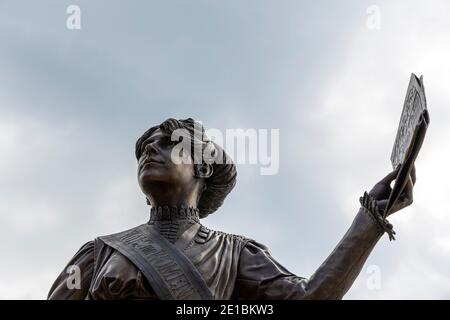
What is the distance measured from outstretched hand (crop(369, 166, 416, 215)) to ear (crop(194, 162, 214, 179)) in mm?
1647

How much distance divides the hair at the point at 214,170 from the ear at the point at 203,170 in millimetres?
72

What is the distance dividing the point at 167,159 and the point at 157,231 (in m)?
0.63

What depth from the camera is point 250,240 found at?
33.4 feet

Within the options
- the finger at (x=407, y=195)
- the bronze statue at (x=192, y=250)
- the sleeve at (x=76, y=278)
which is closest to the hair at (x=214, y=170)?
the bronze statue at (x=192, y=250)

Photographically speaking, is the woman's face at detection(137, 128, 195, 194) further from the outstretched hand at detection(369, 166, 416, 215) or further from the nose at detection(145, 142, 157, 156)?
the outstretched hand at detection(369, 166, 416, 215)

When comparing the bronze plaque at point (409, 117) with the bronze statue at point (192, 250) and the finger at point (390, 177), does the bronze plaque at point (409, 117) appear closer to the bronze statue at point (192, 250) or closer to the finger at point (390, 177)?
the finger at point (390, 177)

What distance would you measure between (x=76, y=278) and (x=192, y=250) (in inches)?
39.7

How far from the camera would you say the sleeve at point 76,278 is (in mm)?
9773

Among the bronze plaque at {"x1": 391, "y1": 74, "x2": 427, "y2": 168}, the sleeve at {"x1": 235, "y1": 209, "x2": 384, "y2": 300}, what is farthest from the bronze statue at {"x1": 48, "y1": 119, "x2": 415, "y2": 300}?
the bronze plaque at {"x1": 391, "y1": 74, "x2": 427, "y2": 168}

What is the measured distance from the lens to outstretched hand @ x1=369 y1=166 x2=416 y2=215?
9.26 metres
